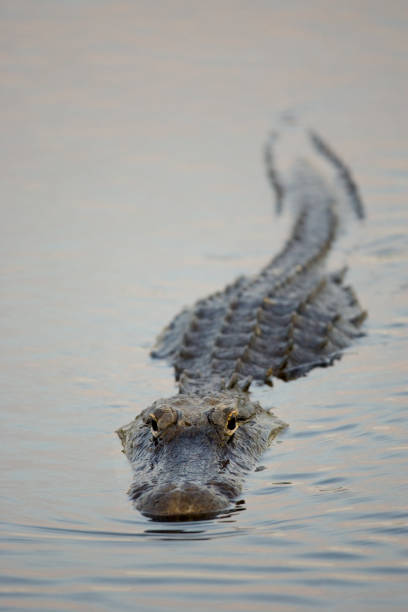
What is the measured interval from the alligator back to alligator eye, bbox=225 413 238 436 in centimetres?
127

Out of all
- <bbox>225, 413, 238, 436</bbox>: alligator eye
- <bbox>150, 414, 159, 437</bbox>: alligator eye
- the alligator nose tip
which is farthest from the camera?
<bbox>225, 413, 238, 436</bbox>: alligator eye

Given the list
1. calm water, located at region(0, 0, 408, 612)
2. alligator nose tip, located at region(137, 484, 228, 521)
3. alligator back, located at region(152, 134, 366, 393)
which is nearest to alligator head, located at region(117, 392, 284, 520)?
alligator nose tip, located at region(137, 484, 228, 521)

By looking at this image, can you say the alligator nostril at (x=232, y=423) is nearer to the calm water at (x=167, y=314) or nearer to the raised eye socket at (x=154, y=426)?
the calm water at (x=167, y=314)

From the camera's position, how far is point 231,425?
23.4 feet

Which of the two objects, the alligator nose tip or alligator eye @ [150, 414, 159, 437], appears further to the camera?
alligator eye @ [150, 414, 159, 437]

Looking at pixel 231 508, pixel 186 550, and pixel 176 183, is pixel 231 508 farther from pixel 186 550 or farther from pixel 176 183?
pixel 176 183

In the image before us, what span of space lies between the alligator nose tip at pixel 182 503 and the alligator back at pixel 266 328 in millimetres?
2353

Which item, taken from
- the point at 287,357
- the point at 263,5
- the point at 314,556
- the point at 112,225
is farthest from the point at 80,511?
the point at 263,5

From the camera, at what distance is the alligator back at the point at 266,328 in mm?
9461

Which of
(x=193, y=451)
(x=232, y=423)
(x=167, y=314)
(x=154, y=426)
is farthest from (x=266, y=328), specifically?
(x=193, y=451)

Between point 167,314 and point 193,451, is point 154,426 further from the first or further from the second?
point 167,314

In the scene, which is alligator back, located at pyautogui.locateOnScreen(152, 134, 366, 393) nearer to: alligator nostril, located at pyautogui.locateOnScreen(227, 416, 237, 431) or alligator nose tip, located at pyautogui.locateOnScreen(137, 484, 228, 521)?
alligator nostril, located at pyautogui.locateOnScreen(227, 416, 237, 431)

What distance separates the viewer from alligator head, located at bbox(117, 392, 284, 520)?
19.8 feet

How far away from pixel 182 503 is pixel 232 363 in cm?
357
